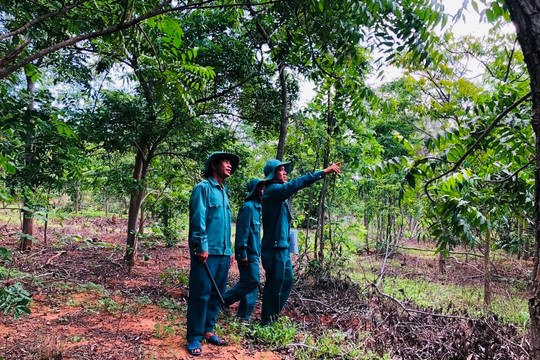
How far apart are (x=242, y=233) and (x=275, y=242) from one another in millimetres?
418

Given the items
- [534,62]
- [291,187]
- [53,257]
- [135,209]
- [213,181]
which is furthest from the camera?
[53,257]

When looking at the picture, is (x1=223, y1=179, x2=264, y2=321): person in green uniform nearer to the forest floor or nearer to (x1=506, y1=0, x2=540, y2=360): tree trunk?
the forest floor

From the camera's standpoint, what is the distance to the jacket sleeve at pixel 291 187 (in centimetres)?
388

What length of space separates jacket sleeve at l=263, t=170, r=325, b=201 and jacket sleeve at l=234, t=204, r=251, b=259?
0.34 m

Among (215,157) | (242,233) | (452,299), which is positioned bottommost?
(452,299)

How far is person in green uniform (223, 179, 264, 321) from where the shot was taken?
4.26 metres

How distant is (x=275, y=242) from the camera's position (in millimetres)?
4254

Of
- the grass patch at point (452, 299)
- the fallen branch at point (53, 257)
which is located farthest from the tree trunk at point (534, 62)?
the fallen branch at point (53, 257)

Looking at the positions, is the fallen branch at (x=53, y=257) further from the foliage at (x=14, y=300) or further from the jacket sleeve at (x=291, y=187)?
the foliage at (x=14, y=300)

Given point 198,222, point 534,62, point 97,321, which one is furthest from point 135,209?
point 534,62

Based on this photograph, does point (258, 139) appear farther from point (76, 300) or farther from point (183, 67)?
point (76, 300)

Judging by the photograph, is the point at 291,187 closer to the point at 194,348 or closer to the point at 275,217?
the point at 275,217

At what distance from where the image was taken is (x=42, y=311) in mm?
4430

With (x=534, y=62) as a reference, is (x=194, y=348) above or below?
below
